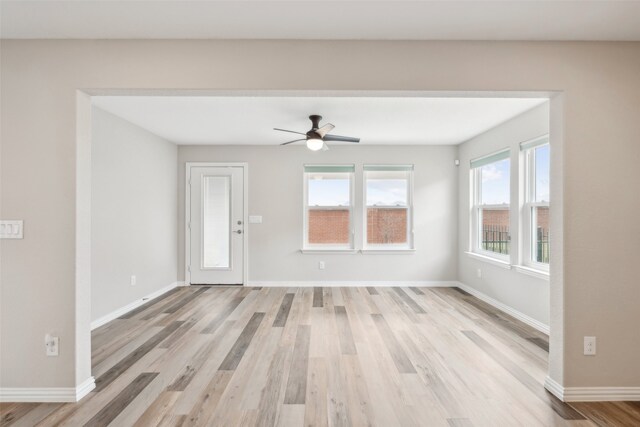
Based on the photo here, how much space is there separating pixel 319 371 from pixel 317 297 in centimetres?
235

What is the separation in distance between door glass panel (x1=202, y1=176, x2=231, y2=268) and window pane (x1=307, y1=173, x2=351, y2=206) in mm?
1480

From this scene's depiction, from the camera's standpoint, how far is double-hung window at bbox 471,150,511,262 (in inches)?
176

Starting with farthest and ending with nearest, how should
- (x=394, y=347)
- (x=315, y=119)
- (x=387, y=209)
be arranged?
(x=387, y=209) → (x=315, y=119) → (x=394, y=347)

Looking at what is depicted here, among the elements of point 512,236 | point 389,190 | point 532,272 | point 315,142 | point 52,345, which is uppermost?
point 315,142

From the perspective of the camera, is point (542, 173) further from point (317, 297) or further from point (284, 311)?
point (284, 311)

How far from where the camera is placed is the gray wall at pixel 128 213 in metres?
3.77

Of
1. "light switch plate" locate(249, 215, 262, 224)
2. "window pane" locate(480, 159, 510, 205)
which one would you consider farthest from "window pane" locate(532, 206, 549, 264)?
"light switch plate" locate(249, 215, 262, 224)

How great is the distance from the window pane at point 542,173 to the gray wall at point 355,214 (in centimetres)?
188

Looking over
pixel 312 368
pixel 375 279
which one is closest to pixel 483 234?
pixel 375 279

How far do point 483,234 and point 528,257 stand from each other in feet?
3.79

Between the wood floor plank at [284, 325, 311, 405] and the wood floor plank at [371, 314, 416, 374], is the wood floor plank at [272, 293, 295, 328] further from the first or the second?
the wood floor plank at [371, 314, 416, 374]

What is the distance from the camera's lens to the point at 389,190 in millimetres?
5832

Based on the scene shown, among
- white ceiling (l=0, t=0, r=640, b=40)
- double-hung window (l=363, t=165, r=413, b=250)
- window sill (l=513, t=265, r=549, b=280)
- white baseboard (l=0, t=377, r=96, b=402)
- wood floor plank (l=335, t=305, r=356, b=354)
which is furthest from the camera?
double-hung window (l=363, t=165, r=413, b=250)

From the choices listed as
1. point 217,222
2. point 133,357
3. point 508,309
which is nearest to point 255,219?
point 217,222
